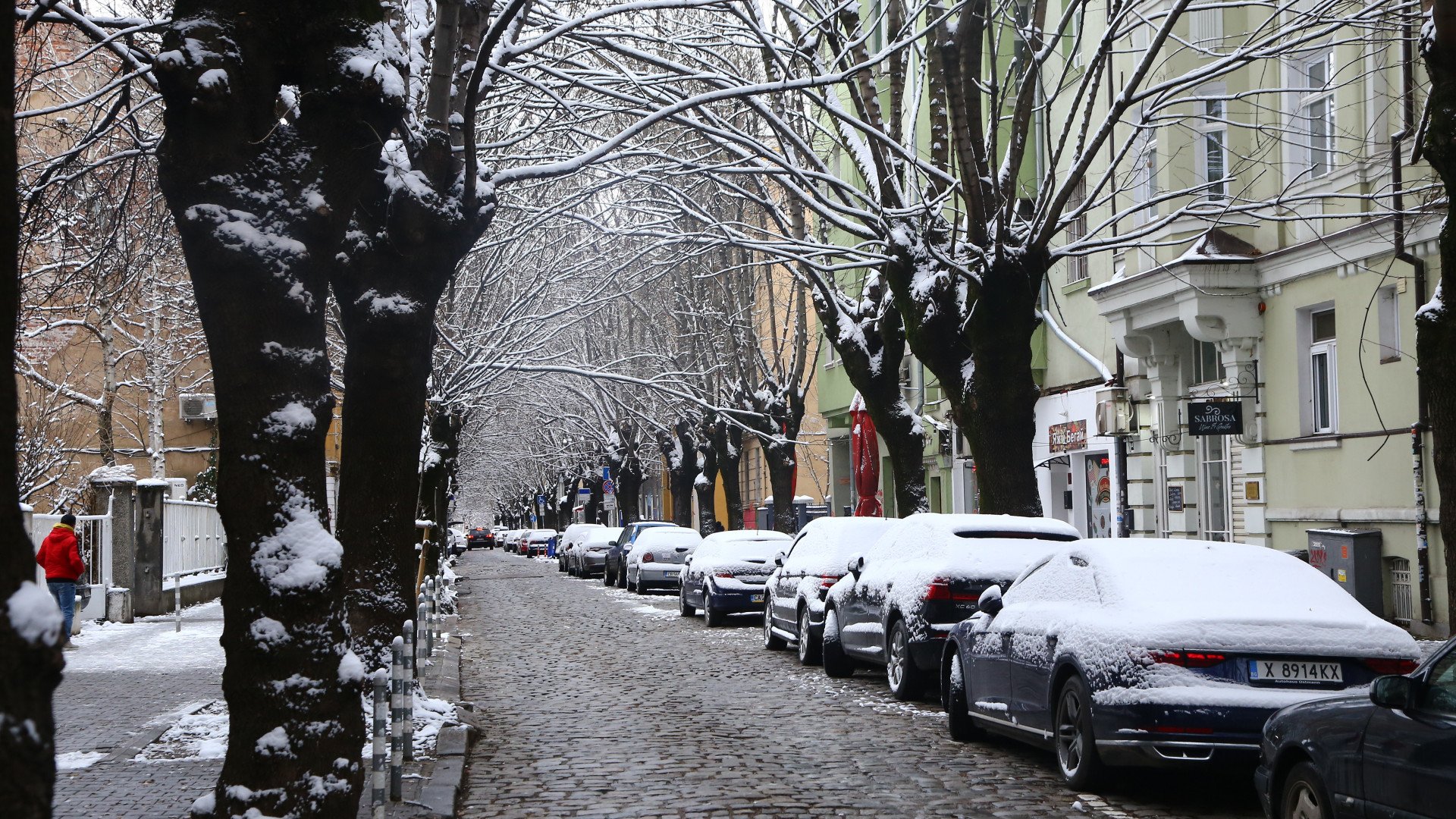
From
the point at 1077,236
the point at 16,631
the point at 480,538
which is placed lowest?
the point at 480,538

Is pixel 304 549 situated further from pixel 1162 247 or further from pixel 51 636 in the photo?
pixel 1162 247

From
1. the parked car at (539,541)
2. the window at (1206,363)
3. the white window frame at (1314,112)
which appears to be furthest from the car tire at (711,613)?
the parked car at (539,541)

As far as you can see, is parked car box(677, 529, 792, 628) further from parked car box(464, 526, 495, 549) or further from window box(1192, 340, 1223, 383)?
parked car box(464, 526, 495, 549)

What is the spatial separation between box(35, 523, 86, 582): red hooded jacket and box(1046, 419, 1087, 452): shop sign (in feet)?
59.2

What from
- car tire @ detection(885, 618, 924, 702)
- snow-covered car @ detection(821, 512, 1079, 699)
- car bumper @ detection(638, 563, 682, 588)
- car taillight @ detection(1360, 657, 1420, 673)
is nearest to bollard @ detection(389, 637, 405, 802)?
car taillight @ detection(1360, 657, 1420, 673)

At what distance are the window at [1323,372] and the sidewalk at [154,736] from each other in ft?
38.4

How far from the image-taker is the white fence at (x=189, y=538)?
2672cm

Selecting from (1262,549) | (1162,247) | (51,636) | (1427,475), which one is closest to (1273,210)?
(1162,247)

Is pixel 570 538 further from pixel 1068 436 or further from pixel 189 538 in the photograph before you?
pixel 1068 436

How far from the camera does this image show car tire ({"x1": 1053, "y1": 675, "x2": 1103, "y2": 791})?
898cm

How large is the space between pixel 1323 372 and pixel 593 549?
1059 inches

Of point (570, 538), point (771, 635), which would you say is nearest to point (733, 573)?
point (771, 635)

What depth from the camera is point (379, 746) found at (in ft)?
24.9

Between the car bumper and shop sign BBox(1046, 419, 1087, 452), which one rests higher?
shop sign BBox(1046, 419, 1087, 452)
